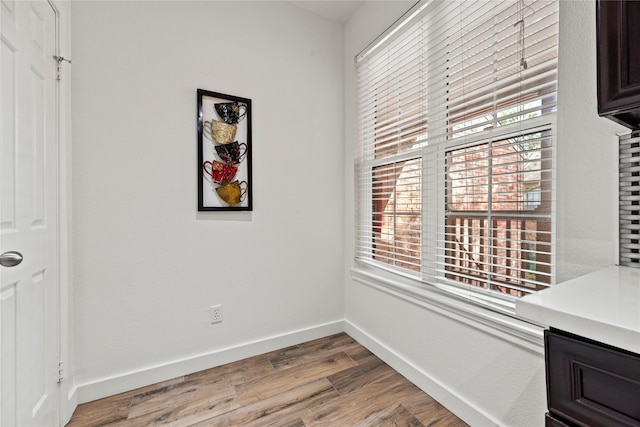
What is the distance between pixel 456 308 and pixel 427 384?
548 mm

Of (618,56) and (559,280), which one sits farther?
(559,280)

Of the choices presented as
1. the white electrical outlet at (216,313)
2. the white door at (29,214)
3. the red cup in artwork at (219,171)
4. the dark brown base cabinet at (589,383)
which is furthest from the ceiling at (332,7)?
the dark brown base cabinet at (589,383)

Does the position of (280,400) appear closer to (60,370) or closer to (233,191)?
(60,370)

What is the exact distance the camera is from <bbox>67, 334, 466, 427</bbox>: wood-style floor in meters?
1.53

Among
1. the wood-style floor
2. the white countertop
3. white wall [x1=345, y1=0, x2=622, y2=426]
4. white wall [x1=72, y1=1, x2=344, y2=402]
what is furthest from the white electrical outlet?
the white countertop

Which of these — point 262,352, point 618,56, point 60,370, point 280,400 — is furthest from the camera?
point 262,352

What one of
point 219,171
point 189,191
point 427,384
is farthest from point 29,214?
point 427,384

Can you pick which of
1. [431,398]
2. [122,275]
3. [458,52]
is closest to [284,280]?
[122,275]

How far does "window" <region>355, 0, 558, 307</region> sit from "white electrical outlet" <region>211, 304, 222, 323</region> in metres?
1.21

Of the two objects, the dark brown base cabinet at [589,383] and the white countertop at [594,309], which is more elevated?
the white countertop at [594,309]

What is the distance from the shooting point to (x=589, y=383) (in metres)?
0.62

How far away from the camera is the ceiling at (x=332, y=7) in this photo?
226 cm

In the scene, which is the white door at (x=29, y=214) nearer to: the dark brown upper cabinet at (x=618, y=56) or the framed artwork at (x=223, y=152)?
the framed artwork at (x=223, y=152)

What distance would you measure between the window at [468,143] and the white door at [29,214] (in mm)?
1900
